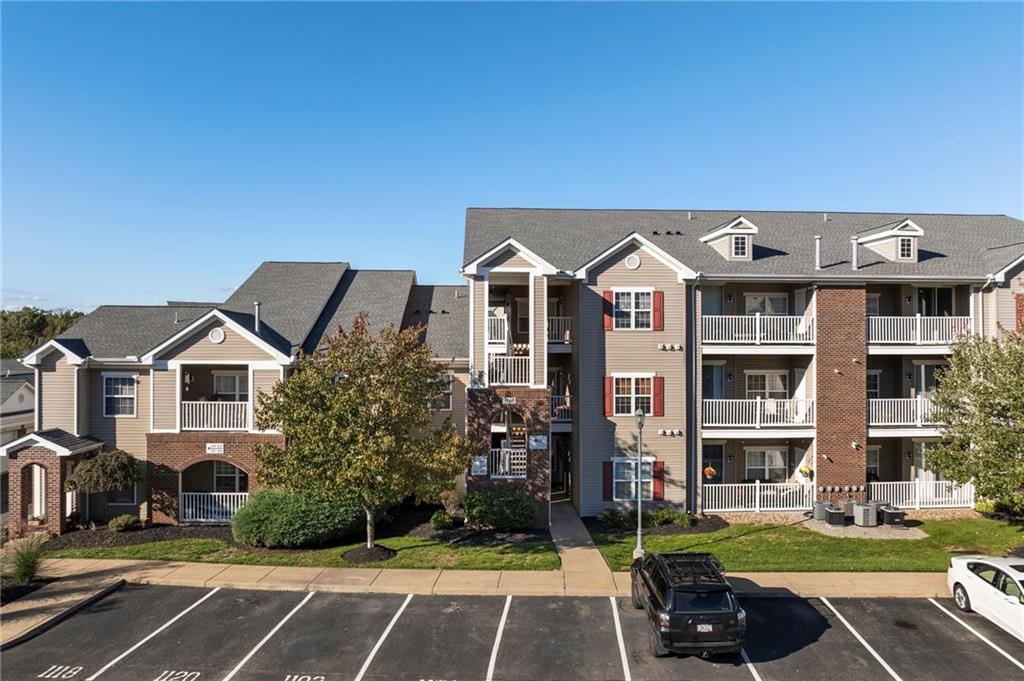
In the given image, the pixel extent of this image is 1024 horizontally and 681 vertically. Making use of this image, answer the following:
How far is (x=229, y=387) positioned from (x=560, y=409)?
13807mm

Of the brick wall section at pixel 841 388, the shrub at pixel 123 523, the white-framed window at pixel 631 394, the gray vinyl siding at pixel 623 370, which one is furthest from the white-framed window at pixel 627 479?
the shrub at pixel 123 523

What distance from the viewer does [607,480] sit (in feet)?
78.2

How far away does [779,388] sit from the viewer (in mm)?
26109

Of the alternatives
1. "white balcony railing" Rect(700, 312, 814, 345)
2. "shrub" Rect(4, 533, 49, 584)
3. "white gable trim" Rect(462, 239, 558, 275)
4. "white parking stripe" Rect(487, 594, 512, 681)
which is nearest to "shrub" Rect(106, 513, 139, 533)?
"shrub" Rect(4, 533, 49, 584)

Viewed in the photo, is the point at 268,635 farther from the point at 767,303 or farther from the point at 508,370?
the point at 767,303

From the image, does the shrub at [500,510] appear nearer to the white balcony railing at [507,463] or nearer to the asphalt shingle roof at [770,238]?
the white balcony railing at [507,463]

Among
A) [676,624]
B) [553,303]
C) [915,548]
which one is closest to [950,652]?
[676,624]

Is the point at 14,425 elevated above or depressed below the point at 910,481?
above

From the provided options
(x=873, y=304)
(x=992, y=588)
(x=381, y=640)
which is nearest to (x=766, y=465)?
(x=873, y=304)

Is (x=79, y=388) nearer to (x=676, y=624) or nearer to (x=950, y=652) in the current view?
(x=676, y=624)

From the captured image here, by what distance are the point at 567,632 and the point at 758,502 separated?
13412 mm

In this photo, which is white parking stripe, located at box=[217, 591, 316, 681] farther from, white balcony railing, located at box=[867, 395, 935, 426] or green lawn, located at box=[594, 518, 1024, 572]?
white balcony railing, located at box=[867, 395, 935, 426]

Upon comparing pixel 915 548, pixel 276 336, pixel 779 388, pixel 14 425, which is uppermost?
pixel 276 336

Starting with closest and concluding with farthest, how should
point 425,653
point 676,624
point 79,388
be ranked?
point 676,624
point 425,653
point 79,388
